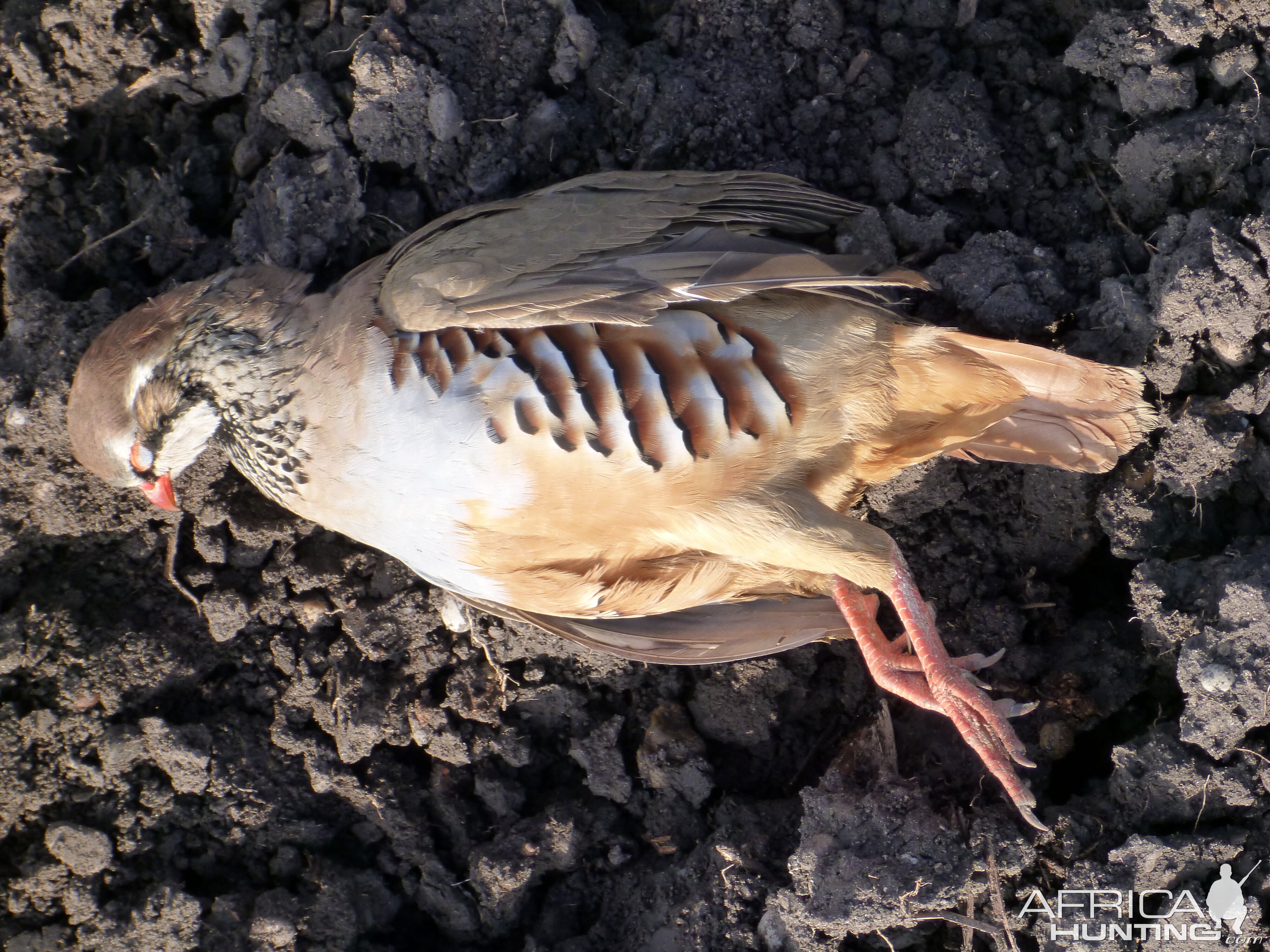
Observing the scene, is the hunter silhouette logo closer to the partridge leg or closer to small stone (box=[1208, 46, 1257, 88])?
the partridge leg

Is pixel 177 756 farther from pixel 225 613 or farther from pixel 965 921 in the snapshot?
pixel 965 921

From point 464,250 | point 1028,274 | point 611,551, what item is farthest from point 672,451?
point 1028,274

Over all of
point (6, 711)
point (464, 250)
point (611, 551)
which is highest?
point (464, 250)

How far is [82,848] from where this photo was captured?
11.1ft

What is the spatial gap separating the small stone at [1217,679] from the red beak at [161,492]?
11.4 feet

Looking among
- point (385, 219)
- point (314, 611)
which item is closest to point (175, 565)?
point (314, 611)

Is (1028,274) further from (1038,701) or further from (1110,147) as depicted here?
(1038,701)

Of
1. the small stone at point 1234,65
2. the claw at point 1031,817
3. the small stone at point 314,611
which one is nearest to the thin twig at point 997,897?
the claw at point 1031,817

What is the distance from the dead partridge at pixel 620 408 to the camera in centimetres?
274

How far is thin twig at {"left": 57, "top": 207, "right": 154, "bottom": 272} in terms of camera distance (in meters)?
3.67

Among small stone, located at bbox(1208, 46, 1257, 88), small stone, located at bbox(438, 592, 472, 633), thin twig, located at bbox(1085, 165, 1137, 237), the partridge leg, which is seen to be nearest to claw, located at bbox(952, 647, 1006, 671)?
the partridge leg

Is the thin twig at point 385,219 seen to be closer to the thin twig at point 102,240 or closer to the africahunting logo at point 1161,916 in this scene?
the thin twig at point 102,240

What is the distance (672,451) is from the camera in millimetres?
2748

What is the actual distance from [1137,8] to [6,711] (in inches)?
192
